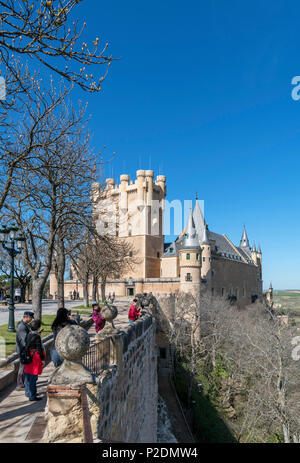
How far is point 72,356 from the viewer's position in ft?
11.8

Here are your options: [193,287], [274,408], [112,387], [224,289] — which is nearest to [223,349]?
[193,287]

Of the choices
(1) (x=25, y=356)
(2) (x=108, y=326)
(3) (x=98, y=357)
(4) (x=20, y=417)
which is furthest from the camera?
(2) (x=108, y=326)

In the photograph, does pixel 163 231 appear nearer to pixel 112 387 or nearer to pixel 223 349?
pixel 223 349

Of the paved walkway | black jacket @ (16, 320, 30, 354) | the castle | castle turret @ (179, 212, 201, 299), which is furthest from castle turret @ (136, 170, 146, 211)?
black jacket @ (16, 320, 30, 354)

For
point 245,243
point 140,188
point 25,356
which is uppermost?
point 140,188

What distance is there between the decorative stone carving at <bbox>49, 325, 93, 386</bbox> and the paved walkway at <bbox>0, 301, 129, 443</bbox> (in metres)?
1.45

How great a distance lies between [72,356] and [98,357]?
1612 millimetres

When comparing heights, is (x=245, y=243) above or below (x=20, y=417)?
above

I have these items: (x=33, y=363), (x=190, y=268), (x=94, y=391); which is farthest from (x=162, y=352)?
(x=94, y=391)

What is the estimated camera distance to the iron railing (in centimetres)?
465

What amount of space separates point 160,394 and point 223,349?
11.2 m

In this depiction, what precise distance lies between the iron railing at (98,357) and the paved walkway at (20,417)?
1005 mm

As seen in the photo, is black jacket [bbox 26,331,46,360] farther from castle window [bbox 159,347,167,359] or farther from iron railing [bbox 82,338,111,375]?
castle window [bbox 159,347,167,359]

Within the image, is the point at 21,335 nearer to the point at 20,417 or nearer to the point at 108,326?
the point at 20,417
